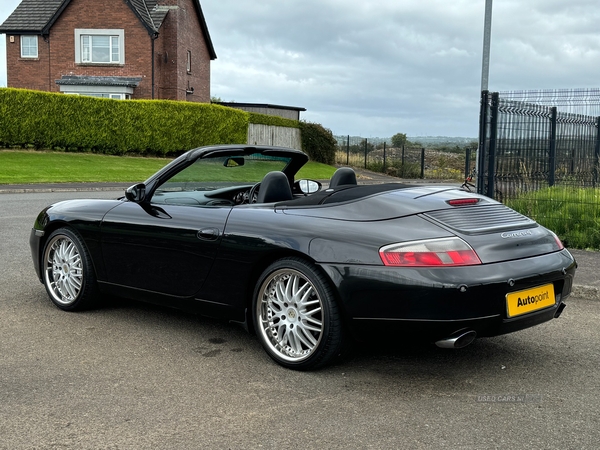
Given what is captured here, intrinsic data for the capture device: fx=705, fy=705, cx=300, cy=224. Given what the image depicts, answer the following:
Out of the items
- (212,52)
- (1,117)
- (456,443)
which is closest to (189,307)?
(456,443)

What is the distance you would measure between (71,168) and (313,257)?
2308cm

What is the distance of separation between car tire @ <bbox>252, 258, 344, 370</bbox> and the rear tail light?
443mm

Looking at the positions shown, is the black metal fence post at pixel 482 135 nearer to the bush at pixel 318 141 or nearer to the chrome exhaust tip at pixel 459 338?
the chrome exhaust tip at pixel 459 338

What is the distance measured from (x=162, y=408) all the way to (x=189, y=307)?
4.38ft

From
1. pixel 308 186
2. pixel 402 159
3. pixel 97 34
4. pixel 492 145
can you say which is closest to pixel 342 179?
pixel 308 186

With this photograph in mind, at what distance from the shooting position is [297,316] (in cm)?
430

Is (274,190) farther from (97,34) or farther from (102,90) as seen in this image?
(97,34)

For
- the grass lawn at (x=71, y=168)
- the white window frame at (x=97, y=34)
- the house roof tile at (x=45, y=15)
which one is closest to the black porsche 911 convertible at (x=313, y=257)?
the grass lawn at (x=71, y=168)

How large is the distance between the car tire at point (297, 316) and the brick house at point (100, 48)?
112 ft

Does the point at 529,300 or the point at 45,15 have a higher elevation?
the point at 45,15

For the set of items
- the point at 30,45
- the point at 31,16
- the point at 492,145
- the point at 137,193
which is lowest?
the point at 137,193

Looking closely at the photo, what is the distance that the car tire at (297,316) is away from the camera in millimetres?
4129

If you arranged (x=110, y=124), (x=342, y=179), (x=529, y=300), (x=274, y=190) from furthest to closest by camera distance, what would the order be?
(x=110, y=124) → (x=342, y=179) → (x=274, y=190) → (x=529, y=300)

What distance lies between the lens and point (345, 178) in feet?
17.6
